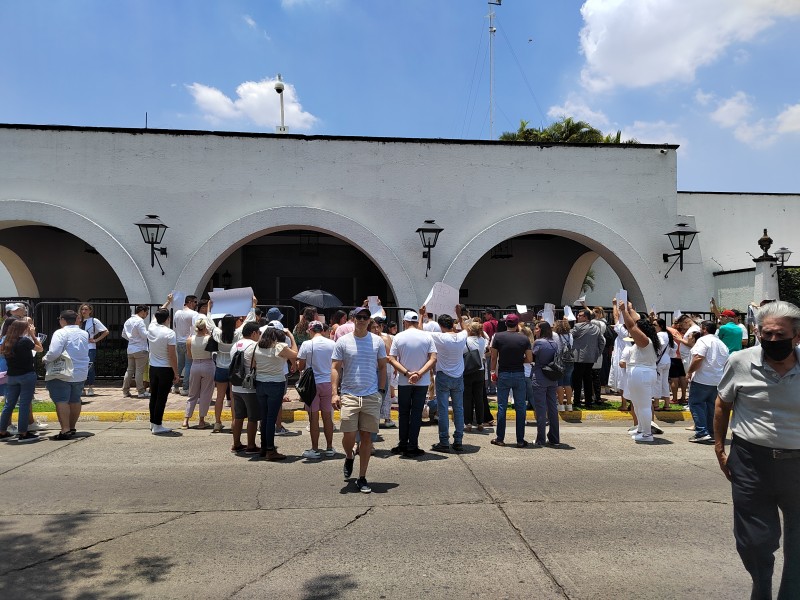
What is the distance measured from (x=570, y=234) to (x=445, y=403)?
8.59 metres

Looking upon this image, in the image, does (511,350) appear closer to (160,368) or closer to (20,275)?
(160,368)

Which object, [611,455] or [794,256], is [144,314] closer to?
[611,455]

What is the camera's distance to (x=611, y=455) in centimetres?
753

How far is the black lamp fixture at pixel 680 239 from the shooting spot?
46.6 ft

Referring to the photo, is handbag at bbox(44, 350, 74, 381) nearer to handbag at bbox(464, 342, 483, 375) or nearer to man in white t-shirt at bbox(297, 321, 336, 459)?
man in white t-shirt at bbox(297, 321, 336, 459)

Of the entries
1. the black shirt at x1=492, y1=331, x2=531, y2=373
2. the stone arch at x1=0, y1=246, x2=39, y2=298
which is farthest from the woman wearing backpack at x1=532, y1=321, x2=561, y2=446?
the stone arch at x1=0, y1=246, x2=39, y2=298

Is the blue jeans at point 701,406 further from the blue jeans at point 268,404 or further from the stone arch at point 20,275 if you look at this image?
the stone arch at point 20,275

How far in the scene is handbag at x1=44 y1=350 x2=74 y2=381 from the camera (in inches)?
307

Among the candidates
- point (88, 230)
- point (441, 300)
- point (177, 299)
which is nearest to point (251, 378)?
point (441, 300)

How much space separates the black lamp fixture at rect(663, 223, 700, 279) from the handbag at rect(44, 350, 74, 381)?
44.1 feet

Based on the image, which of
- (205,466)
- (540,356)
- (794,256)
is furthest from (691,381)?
(794,256)

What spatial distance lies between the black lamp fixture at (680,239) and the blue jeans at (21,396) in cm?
1397

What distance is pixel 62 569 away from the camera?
4.06 meters

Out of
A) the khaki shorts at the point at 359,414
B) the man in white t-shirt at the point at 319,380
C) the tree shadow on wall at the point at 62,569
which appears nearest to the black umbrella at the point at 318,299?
the man in white t-shirt at the point at 319,380
